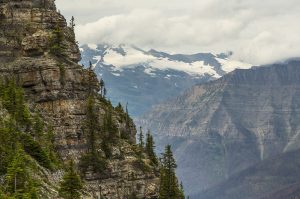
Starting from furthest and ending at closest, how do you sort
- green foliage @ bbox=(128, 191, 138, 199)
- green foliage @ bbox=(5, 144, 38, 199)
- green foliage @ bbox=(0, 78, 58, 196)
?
green foliage @ bbox=(128, 191, 138, 199), green foliage @ bbox=(0, 78, 58, 196), green foliage @ bbox=(5, 144, 38, 199)

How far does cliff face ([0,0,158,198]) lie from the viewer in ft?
547

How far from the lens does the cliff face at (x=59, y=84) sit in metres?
167

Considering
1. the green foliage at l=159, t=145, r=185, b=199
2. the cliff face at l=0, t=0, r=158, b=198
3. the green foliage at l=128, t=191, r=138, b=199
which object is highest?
the cliff face at l=0, t=0, r=158, b=198

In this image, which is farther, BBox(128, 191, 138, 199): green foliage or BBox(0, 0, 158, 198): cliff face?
BBox(128, 191, 138, 199): green foliage

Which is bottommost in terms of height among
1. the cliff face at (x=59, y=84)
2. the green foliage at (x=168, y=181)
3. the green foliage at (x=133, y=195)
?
the green foliage at (x=133, y=195)

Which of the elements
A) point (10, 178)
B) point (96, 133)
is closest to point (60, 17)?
point (96, 133)

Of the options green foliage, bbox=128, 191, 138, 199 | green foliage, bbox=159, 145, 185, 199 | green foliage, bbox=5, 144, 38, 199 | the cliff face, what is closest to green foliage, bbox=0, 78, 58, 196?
green foliage, bbox=5, 144, 38, 199

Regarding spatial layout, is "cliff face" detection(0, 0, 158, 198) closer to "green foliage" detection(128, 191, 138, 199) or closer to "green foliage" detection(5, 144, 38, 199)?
"green foliage" detection(128, 191, 138, 199)

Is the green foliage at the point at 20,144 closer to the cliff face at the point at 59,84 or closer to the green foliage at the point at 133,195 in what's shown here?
the cliff face at the point at 59,84

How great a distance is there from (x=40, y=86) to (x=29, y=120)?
1883 centimetres

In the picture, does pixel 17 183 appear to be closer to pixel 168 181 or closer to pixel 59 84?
pixel 59 84

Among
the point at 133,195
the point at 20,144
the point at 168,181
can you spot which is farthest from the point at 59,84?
the point at 20,144

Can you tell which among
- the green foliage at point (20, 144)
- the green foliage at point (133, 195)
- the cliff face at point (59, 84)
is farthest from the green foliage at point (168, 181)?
the green foliage at point (20, 144)

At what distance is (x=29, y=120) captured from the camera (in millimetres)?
151375
